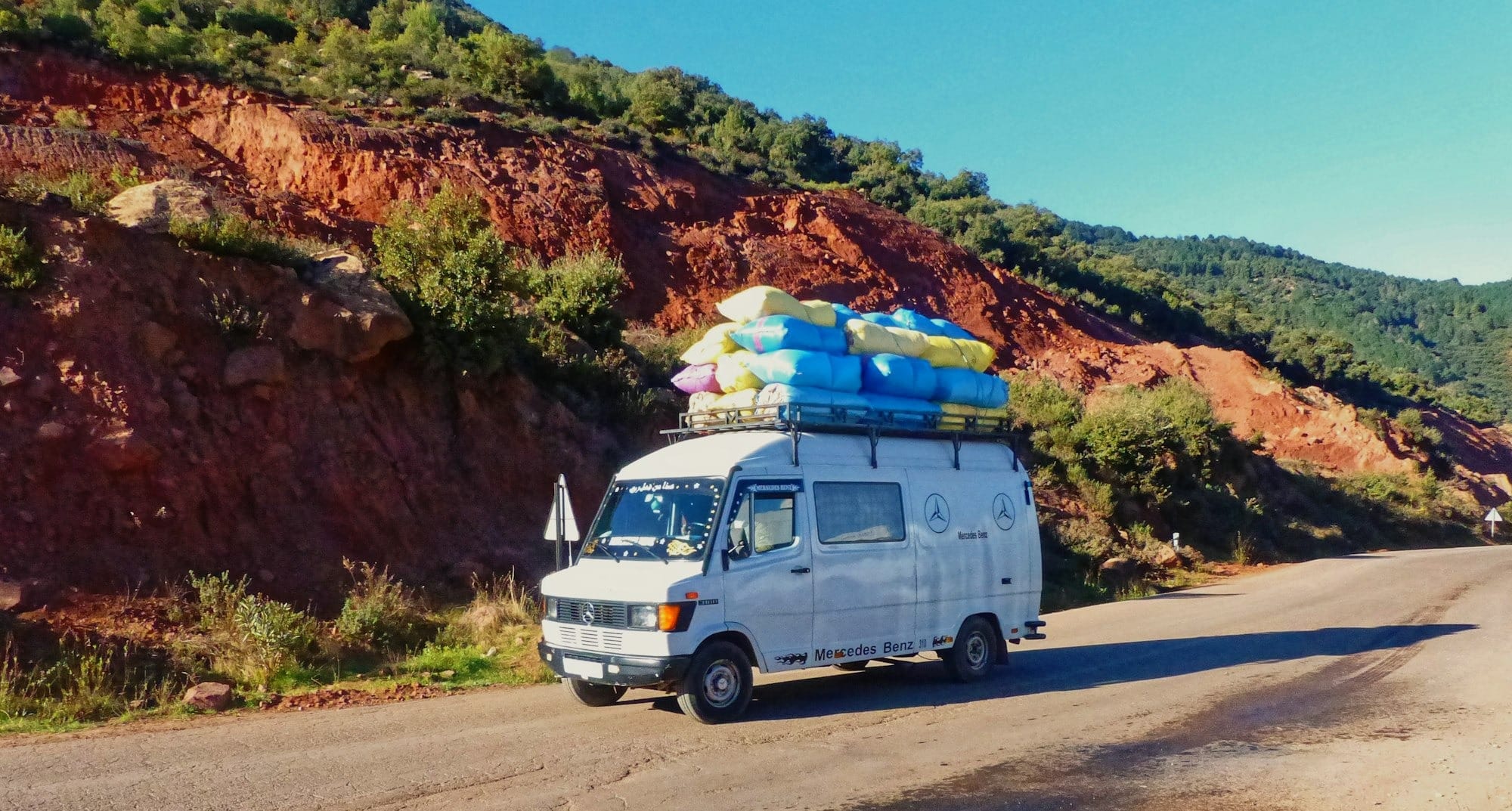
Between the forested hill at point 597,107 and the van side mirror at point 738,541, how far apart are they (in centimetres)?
2807

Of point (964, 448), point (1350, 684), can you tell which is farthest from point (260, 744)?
point (1350, 684)

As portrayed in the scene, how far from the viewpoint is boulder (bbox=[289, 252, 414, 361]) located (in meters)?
15.5

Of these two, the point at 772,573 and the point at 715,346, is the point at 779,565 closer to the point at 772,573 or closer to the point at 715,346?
the point at 772,573

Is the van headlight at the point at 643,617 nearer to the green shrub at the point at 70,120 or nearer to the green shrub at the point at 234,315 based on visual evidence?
the green shrub at the point at 234,315

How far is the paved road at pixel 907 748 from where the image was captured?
6.68m

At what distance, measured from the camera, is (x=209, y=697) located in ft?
31.7

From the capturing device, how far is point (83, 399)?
13.0 metres

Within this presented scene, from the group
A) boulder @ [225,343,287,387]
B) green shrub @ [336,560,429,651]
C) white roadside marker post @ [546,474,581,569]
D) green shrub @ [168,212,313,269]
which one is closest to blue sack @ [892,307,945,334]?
white roadside marker post @ [546,474,581,569]

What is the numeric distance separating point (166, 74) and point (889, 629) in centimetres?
2920

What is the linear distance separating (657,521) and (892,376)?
3.06 meters

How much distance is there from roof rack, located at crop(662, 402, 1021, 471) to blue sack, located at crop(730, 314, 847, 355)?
0.68m

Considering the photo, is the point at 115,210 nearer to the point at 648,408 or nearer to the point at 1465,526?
the point at 648,408

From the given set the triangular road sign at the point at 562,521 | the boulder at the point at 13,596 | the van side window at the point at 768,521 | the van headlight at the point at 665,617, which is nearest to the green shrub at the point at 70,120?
the boulder at the point at 13,596

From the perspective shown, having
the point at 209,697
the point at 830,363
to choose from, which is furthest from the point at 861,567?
the point at 209,697
